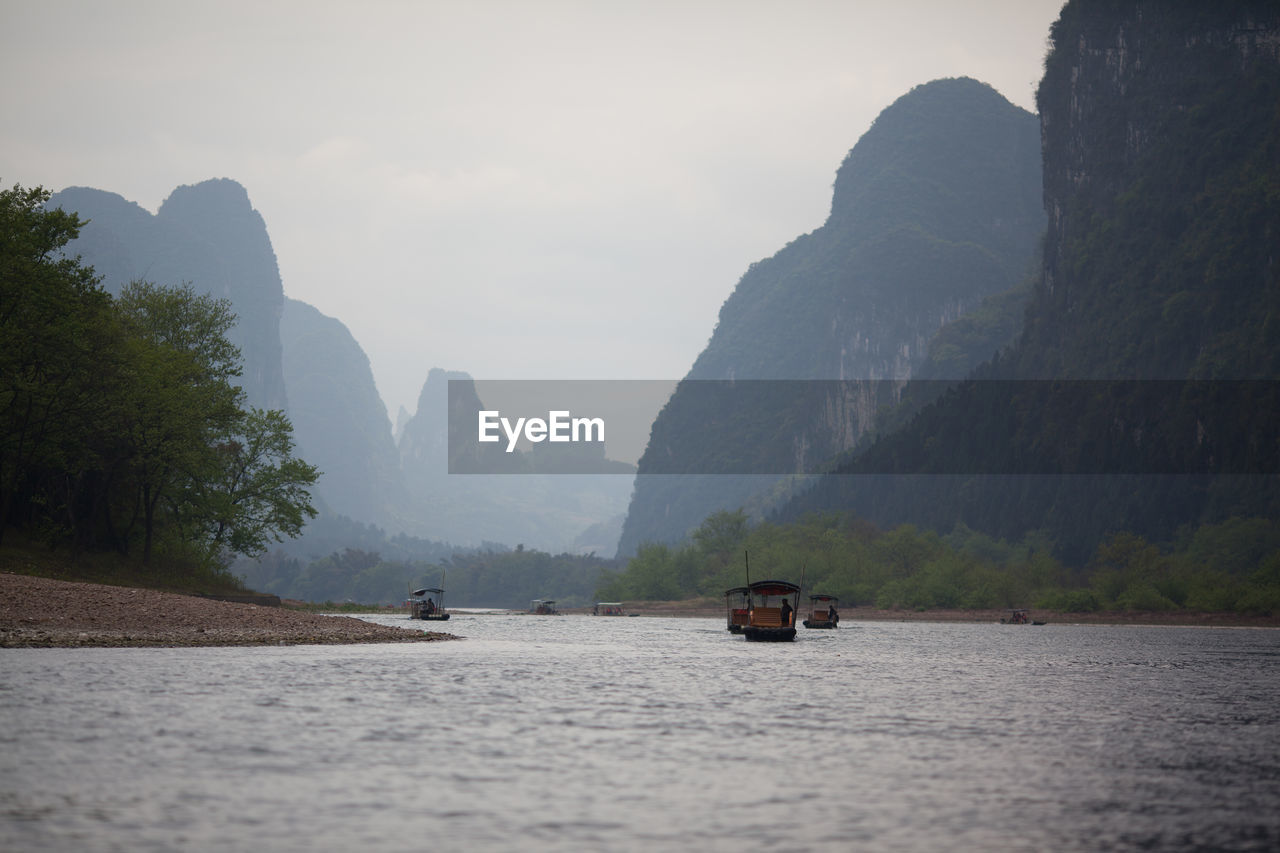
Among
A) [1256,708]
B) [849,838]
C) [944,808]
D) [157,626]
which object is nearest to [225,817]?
[849,838]

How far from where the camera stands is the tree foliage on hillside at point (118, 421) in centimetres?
6700

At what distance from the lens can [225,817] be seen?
19.5m

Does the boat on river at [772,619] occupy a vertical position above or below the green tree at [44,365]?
below

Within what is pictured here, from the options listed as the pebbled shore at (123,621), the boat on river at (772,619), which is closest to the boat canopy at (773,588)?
the boat on river at (772,619)

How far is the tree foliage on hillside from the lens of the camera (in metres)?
67.0

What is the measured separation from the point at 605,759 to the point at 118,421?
56553 mm

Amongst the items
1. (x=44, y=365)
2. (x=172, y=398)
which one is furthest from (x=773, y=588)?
(x=44, y=365)

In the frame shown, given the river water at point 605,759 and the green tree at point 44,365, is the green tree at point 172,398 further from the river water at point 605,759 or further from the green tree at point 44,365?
the river water at point 605,759

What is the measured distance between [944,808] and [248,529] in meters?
84.5

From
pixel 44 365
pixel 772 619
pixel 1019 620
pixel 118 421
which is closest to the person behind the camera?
pixel 44 365

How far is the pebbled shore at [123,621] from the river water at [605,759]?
4.47m

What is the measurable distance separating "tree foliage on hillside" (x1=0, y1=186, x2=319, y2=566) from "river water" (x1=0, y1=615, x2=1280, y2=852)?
74.8 feet

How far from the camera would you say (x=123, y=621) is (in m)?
60.3

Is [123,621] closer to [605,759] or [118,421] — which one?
[118,421]
